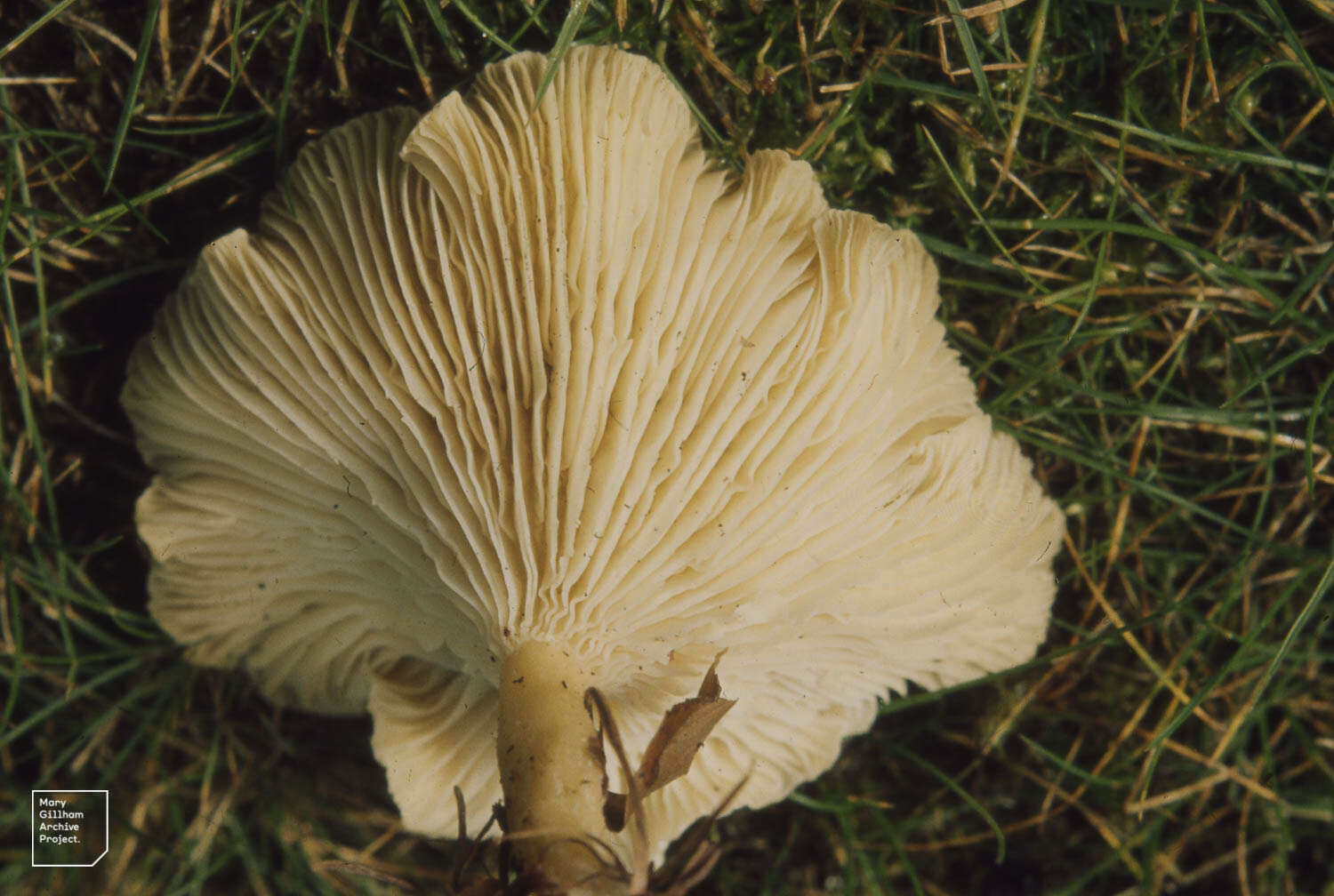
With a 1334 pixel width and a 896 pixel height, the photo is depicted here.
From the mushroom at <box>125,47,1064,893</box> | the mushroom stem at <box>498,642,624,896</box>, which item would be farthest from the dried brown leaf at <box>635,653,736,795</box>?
the mushroom stem at <box>498,642,624,896</box>

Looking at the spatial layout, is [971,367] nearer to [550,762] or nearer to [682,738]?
[682,738]

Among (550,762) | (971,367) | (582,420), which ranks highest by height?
(582,420)

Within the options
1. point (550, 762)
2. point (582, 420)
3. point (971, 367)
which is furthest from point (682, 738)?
point (971, 367)

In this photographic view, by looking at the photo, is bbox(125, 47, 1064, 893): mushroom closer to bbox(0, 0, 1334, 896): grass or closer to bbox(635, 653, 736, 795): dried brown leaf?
bbox(635, 653, 736, 795): dried brown leaf

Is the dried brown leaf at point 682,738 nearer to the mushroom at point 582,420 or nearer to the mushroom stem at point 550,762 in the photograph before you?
the mushroom at point 582,420

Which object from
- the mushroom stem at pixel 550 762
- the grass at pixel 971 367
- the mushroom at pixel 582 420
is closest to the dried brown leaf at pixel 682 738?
the mushroom at pixel 582 420
